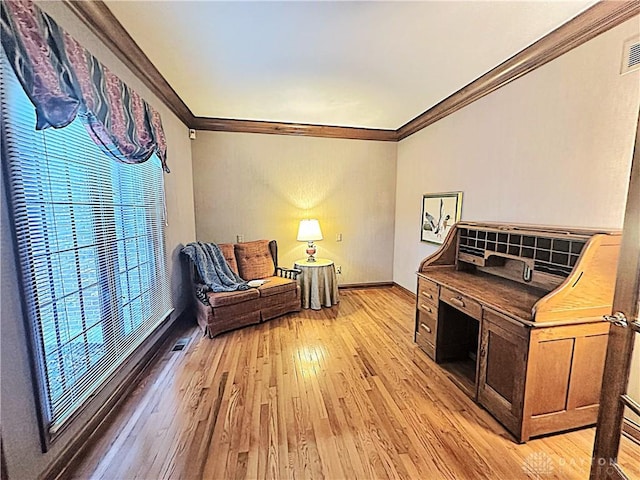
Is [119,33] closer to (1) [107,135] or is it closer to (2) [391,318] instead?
(1) [107,135]

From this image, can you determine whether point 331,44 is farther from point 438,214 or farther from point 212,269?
point 212,269

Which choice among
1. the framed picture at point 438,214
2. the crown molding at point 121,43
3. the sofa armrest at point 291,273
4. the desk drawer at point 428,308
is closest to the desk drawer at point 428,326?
the desk drawer at point 428,308

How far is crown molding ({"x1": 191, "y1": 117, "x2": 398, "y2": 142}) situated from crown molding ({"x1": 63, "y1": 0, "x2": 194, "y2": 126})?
1.00 m

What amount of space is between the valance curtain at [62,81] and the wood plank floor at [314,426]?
5.89 ft

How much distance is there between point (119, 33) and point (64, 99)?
3.39ft

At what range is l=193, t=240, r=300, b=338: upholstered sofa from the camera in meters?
3.25

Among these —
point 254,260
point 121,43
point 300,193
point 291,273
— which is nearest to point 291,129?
point 300,193

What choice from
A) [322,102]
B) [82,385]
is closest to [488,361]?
[82,385]

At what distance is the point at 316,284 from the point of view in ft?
13.5

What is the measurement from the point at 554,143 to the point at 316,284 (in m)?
2.97

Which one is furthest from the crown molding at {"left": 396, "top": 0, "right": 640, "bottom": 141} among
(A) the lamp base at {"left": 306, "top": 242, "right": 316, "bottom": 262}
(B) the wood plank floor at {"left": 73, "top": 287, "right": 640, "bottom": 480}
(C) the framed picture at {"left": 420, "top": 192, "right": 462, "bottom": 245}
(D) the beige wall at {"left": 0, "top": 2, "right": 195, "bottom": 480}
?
(D) the beige wall at {"left": 0, "top": 2, "right": 195, "bottom": 480}

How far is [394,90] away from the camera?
10.4ft

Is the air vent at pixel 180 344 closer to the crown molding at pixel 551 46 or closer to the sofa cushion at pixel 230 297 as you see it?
the sofa cushion at pixel 230 297

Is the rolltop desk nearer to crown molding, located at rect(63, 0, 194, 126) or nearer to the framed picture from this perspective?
the framed picture
